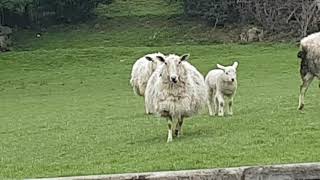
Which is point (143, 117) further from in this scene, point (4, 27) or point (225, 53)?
point (4, 27)

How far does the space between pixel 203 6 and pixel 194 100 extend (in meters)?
39.1

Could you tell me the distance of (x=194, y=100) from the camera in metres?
15.0

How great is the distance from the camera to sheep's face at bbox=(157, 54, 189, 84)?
48.2ft

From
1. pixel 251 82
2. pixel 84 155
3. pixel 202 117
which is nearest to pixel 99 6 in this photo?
pixel 251 82

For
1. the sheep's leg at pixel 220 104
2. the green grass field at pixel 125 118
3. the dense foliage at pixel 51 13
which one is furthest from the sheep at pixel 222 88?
the dense foliage at pixel 51 13

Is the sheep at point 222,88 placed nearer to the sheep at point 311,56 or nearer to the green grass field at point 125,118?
the green grass field at point 125,118

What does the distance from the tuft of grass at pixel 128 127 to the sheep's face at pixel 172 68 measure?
112 centimetres

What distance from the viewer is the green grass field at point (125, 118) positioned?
1244 cm

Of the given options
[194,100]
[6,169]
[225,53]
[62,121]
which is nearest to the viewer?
[6,169]

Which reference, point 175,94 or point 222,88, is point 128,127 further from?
point 175,94

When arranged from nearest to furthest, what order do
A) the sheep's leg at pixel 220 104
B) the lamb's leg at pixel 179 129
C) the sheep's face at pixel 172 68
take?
the sheep's face at pixel 172 68, the lamb's leg at pixel 179 129, the sheep's leg at pixel 220 104

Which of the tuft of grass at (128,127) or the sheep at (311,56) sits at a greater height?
the sheep at (311,56)

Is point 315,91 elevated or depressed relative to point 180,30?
elevated

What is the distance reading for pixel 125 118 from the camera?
20547 millimetres
